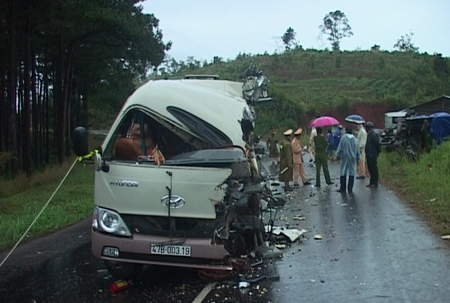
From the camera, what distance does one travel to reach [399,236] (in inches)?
371

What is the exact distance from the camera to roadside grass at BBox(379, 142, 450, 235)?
11.1m

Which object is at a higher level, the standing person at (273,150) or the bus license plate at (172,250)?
the bus license plate at (172,250)

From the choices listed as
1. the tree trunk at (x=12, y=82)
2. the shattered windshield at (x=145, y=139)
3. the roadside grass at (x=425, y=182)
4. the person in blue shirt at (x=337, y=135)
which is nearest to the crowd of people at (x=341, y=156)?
the roadside grass at (x=425, y=182)

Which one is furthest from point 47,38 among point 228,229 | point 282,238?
point 228,229

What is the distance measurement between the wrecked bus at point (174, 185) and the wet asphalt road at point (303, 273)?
406 mm

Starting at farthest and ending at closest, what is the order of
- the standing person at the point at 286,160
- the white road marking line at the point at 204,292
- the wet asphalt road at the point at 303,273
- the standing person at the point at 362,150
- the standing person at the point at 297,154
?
1. the standing person at the point at 362,150
2. the standing person at the point at 297,154
3. the standing person at the point at 286,160
4. the wet asphalt road at the point at 303,273
5. the white road marking line at the point at 204,292

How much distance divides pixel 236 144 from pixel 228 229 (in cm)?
125

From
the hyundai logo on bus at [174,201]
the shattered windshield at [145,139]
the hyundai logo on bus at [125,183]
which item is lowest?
the hyundai logo on bus at [174,201]

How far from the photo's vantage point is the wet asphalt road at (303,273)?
646cm

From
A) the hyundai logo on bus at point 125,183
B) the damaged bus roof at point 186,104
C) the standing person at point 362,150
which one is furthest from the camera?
the standing person at point 362,150

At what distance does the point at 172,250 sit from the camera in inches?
256

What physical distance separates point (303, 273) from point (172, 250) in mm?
1903

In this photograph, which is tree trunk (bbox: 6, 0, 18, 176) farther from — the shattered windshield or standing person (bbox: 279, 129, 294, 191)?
the shattered windshield

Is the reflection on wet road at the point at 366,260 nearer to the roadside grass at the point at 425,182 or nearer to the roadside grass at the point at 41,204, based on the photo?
the roadside grass at the point at 425,182
